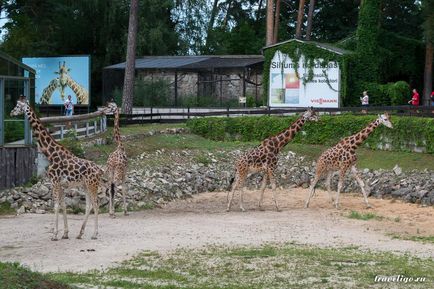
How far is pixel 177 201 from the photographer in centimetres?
2680

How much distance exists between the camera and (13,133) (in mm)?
26109

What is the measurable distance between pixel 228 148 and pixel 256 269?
20084mm

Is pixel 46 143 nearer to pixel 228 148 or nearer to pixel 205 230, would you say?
pixel 205 230

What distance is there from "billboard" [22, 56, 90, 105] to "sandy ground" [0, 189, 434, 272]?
22.0 m

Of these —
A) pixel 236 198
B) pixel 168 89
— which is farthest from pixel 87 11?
pixel 236 198

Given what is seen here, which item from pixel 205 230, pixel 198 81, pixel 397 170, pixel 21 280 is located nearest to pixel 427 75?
pixel 198 81

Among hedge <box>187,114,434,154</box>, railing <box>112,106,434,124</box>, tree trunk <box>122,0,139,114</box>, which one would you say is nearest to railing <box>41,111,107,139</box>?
railing <box>112,106,434,124</box>

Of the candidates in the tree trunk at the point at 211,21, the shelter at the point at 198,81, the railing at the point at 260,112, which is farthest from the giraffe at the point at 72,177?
the tree trunk at the point at 211,21

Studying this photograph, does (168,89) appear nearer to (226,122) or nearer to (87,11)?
(87,11)

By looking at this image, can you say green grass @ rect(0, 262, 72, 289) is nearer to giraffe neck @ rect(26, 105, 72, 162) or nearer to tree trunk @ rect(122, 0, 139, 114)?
giraffe neck @ rect(26, 105, 72, 162)

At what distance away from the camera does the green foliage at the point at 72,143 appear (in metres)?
27.2

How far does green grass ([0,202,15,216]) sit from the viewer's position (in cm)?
2267

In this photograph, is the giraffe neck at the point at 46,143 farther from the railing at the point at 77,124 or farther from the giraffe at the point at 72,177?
the railing at the point at 77,124

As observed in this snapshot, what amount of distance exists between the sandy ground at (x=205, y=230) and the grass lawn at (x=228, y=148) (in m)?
4.23
